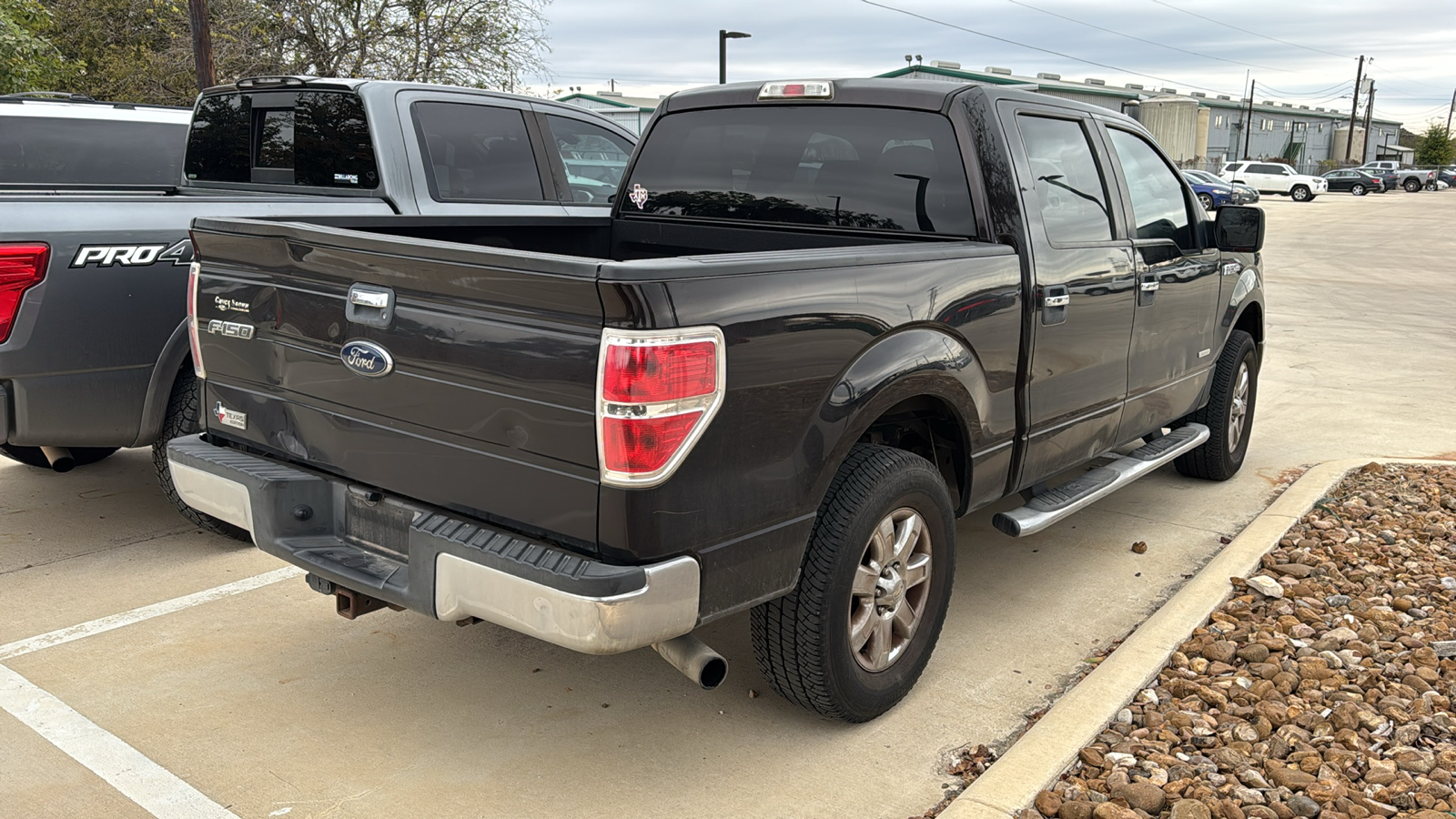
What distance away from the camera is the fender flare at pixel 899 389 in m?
3.09

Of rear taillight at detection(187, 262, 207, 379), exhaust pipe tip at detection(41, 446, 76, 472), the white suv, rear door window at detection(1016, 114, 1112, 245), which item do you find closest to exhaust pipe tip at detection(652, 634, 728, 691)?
rear taillight at detection(187, 262, 207, 379)

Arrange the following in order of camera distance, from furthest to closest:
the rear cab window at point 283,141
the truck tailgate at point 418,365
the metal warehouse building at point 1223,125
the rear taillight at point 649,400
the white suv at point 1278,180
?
the metal warehouse building at point 1223,125, the white suv at point 1278,180, the rear cab window at point 283,141, the truck tailgate at point 418,365, the rear taillight at point 649,400

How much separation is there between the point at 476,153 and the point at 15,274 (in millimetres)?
2363

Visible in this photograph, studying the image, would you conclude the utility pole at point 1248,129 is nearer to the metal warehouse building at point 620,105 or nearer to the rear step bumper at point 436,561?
the metal warehouse building at point 620,105

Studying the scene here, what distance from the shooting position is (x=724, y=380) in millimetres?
2719

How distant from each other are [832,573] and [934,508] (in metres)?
0.59

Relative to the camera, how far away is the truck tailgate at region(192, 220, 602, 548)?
8.71 feet

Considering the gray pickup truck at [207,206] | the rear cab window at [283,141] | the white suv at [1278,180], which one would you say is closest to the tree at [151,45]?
the gray pickup truck at [207,206]

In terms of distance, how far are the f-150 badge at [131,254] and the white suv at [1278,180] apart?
55.4m

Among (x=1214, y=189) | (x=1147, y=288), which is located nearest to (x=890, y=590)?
(x=1147, y=288)

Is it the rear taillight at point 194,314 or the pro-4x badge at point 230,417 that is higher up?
the rear taillight at point 194,314

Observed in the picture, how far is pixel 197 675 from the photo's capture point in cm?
382

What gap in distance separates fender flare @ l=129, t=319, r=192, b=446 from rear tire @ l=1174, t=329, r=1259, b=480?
4.85 m

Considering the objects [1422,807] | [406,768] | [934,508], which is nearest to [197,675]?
[406,768]
